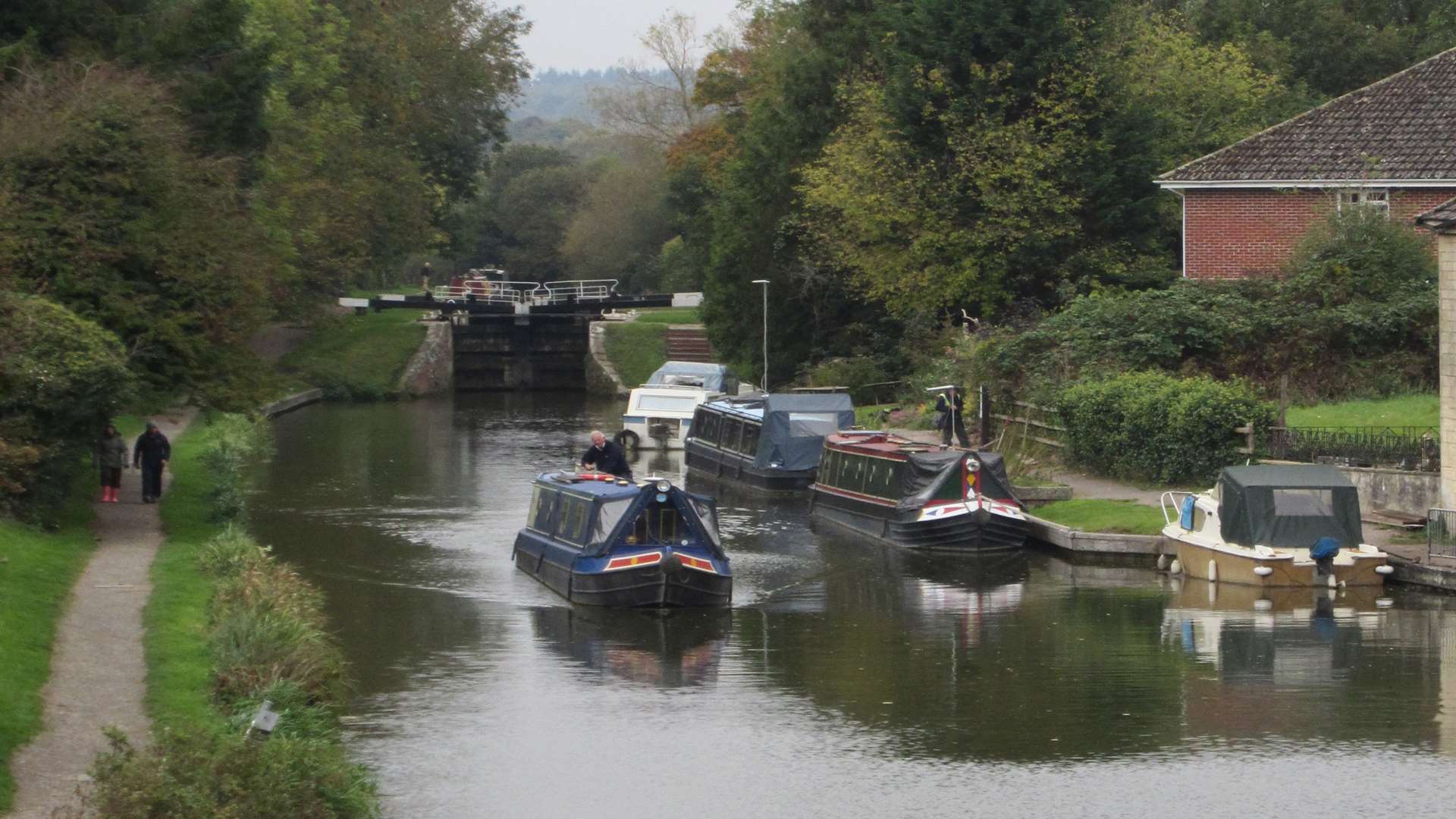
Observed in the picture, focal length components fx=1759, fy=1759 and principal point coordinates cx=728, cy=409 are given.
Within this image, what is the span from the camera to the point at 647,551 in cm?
2480

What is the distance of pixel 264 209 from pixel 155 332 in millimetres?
20325

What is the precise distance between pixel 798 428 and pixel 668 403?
979 cm

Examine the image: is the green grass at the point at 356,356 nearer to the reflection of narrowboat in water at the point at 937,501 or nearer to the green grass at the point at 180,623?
the green grass at the point at 180,623

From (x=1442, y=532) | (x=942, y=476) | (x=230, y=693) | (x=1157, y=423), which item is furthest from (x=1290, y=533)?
(x=230, y=693)

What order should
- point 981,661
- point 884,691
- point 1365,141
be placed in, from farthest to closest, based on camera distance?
point 1365,141, point 981,661, point 884,691

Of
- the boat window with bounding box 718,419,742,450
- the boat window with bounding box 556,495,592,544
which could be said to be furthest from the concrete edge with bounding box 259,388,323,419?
the boat window with bounding box 556,495,592,544

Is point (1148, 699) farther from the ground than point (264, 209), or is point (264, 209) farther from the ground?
point (264, 209)

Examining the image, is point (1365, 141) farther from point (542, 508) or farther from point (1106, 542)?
point (542, 508)

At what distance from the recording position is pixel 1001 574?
94.0 feet

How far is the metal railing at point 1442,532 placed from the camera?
25797 mm

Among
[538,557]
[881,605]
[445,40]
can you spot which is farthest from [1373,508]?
[445,40]

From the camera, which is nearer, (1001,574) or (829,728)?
(829,728)

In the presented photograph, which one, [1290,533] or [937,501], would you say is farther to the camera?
[937,501]

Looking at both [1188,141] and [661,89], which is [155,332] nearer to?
[1188,141]
